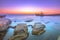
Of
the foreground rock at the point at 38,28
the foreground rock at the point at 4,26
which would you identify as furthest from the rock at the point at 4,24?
the foreground rock at the point at 38,28

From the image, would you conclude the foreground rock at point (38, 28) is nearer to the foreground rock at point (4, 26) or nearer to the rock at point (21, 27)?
the rock at point (21, 27)

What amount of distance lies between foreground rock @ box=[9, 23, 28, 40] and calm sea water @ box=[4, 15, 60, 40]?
0.04 m

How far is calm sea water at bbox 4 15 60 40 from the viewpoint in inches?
44.1

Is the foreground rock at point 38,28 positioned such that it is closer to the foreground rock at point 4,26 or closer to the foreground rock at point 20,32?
the foreground rock at point 20,32

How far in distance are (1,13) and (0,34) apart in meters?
0.24

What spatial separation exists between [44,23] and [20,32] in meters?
0.26

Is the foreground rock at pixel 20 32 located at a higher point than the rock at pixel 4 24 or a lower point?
lower

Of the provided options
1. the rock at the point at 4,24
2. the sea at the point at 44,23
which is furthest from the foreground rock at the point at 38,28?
the rock at the point at 4,24

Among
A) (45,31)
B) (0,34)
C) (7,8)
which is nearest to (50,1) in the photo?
(45,31)

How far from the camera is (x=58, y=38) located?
3.61 ft

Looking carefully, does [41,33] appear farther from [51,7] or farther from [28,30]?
[51,7]

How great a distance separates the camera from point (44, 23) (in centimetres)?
121

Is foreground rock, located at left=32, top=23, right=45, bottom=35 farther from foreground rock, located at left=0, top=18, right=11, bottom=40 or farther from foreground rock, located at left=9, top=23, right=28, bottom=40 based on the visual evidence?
foreground rock, located at left=0, top=18, right=11, bottom=40

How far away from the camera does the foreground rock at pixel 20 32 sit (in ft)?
3.58
